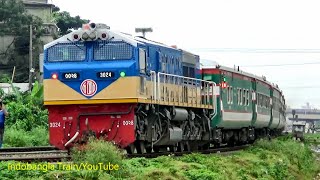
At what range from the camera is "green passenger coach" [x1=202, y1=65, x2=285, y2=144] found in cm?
2444

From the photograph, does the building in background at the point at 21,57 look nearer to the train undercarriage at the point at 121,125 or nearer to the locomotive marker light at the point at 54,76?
the train undercarriage at the point at 121,125

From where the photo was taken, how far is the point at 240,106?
27.4m

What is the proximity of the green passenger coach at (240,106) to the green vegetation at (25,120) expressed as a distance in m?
6.91

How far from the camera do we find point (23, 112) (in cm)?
3036

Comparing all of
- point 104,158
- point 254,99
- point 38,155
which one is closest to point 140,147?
point 38,155

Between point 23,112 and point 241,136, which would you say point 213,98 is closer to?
point 241,136

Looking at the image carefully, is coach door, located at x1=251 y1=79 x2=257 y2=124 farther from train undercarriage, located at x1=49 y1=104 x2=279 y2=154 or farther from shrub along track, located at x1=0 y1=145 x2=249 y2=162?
shrub along track, located at x1=0 y1=145 x2=249 y2=162

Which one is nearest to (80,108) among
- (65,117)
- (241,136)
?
(65,117)

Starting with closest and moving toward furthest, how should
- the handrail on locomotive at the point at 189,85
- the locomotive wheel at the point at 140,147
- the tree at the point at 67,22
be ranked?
the locomotive wheel at the point at 140,147, the handrail on locomotive at the point at 189,85, the tree at the point at 67,22

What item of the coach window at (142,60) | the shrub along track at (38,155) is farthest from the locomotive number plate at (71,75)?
the shrub along track at (38,155)

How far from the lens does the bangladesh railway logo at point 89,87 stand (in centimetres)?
1612

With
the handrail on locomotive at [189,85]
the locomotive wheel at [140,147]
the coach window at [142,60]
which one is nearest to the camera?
the coach window at [142,60]

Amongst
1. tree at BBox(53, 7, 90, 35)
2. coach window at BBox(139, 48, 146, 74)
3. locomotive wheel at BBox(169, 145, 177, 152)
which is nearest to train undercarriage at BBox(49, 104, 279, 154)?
locomotive wheel at BBox(169, 145, 177, 152)

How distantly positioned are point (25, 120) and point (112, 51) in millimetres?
14539
